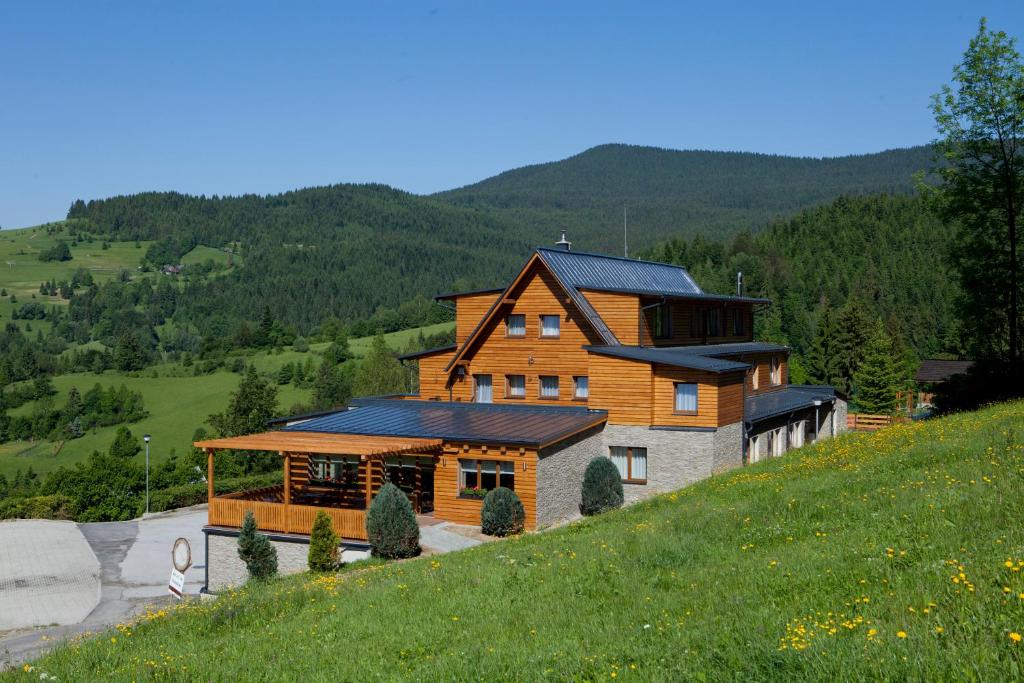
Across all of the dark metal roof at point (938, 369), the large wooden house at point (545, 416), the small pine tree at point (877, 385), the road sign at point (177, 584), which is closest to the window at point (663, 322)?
the large wooden house at point (545, 416)

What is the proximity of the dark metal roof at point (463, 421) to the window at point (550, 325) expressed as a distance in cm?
320

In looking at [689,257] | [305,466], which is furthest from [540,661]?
[689,257]

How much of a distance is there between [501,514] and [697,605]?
52.2ft

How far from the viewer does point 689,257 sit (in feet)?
433

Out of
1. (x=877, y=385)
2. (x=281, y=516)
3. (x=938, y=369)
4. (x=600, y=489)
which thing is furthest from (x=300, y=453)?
(x=938, y=369)

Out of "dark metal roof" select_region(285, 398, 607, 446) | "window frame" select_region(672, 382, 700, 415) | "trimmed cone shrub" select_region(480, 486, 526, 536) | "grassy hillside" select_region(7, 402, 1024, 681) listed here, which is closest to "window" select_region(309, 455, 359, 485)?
"dark metal roof" select_region(285, 398, 607, 446)

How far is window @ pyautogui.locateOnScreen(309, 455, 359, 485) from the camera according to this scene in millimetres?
31734

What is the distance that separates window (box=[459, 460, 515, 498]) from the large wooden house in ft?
0.18

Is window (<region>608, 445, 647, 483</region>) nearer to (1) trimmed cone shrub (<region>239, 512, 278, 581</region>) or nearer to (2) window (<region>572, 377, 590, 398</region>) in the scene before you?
(2) window (<region>572, 377, 590, 398</region>)

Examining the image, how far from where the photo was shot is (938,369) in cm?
8119

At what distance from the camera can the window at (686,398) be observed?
31.2 metres

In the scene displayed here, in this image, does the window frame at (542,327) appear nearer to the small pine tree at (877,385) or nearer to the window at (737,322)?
the window at (737,322)

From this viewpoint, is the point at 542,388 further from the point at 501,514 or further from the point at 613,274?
the point at 501,514

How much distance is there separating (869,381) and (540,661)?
195 ft
